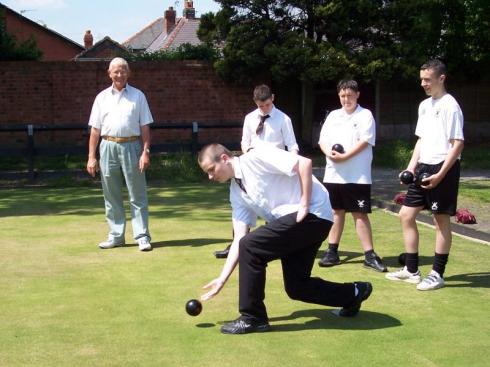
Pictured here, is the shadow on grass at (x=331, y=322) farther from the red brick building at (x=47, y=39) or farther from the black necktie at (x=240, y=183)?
the red brick building at (x=47, y=39)

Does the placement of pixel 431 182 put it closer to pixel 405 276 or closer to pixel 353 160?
pixel 405 276

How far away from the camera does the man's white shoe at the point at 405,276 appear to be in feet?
23.2

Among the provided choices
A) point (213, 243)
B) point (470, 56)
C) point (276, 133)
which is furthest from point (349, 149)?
point (470, 56)

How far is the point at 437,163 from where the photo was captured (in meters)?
6.75

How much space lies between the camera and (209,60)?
2086 cm

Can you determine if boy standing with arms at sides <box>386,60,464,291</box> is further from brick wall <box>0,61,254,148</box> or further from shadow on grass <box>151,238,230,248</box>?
brick wall <box>0,61,254,148</box>

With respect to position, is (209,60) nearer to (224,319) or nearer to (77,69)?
(77,69)

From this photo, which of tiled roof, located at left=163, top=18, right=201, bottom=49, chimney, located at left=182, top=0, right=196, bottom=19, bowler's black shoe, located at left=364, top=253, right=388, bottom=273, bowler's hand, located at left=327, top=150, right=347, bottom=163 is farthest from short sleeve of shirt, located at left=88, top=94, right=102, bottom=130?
chimney, located at left=182, top=0, right=196, bottom=19

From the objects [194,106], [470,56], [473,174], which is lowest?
[473,174]

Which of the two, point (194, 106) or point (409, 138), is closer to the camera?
point (194, 106)

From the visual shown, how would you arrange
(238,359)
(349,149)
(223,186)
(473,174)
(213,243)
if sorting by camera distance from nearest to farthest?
1. (238,359)
2. (349,149)
3. (213,243)
4. (223,186)
5. (473,174)

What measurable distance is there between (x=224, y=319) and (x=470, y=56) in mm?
17484

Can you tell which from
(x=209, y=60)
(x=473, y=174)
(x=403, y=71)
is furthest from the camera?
(x=209, y=60)

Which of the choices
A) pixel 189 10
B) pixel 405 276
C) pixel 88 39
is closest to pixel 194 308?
pixel 405 276
